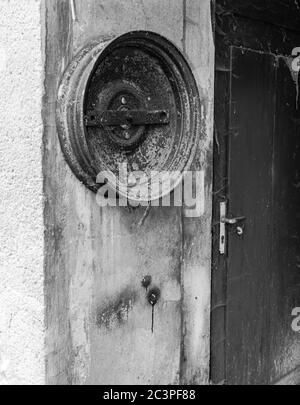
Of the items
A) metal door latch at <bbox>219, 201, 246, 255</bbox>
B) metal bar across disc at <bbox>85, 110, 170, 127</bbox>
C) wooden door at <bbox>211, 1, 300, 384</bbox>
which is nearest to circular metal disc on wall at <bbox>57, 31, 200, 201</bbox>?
metal bar across disc at <bbox>85, 110, 170, 127</bbox>

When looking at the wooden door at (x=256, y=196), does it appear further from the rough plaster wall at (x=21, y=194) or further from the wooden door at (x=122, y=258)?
the rough plaster wall at (x=21, y=194)

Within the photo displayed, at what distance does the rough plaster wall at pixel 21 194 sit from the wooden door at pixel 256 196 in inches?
45.4

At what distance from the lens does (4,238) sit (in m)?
2.28

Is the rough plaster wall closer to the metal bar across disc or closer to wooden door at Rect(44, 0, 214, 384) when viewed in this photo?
wooden door at Rect(44, 0, 214, 384)

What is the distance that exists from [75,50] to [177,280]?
3.86ft

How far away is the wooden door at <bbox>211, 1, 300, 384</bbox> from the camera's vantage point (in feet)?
9.85

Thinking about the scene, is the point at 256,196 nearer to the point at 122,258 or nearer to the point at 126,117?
the point at 122,258

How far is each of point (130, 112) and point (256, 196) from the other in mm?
1241

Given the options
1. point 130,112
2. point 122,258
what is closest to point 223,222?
point 122,258

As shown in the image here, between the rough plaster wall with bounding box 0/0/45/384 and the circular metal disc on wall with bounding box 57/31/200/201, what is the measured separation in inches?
5.0

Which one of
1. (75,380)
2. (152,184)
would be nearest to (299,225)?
(152,184)

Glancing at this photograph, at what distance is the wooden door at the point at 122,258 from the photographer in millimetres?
2129

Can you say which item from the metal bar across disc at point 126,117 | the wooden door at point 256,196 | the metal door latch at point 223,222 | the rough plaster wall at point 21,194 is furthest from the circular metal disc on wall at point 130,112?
the metal door latch at point 223,222

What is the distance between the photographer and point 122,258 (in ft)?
7.91
